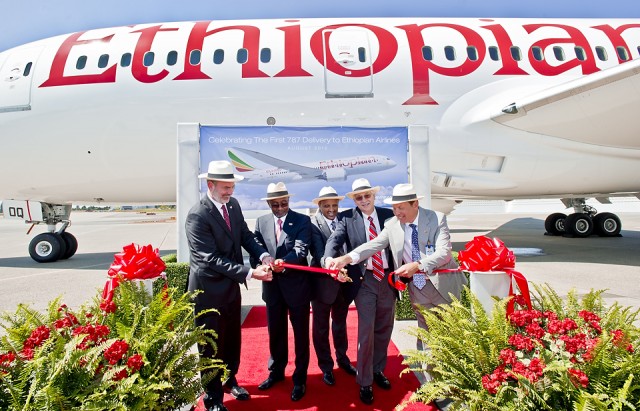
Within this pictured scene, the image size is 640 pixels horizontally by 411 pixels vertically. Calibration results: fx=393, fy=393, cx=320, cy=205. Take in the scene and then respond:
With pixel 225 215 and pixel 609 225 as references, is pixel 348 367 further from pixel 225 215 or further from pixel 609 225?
pixel 609 225

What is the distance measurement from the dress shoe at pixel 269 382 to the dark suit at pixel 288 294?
32 mm

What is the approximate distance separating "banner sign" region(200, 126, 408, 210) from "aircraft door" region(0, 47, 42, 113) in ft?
18.7

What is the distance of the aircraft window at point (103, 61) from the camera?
8366mm

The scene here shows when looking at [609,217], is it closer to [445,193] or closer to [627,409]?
[445,193]

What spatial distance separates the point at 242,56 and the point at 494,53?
18.5ft

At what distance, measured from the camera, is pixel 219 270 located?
3.21 meters

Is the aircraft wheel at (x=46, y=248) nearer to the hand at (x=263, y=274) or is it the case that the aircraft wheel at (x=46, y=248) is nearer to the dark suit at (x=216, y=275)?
the dark suit at (x=216, y=275)

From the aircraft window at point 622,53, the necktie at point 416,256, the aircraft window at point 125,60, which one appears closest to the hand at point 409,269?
the necktie at point 416,256

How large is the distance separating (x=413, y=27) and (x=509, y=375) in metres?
8.61

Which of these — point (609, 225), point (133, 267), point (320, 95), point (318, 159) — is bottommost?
point (133, 267)

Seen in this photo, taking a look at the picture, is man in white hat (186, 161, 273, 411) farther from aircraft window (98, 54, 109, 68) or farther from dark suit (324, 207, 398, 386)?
aircraft window (98, 54, 109, 68)

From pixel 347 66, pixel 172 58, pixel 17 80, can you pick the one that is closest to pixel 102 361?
pixel 347 66

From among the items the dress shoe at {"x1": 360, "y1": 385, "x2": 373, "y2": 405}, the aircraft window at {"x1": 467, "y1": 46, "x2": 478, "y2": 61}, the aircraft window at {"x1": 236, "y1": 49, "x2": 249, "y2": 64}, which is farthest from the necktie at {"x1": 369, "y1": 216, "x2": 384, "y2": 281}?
the aircraft window at {"x1": 467, "y1": 46, "x2": 478, "y2": 61}

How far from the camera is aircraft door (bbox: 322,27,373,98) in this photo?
822 centimetres
